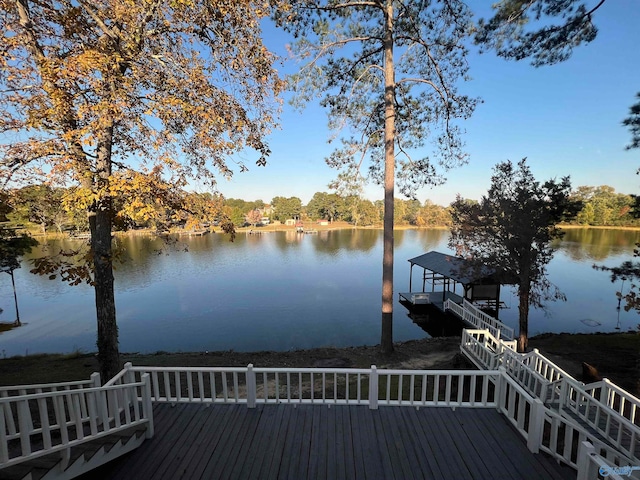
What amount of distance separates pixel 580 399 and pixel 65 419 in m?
6.59

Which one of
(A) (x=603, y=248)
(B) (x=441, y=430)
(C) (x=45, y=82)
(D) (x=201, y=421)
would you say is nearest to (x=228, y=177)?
(C) (x=45, y=82)

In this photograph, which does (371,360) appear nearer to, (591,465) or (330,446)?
(330,446)

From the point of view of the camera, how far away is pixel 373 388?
13.7 ft

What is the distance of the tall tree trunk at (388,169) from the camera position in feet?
27.0

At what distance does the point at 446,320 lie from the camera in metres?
16.0

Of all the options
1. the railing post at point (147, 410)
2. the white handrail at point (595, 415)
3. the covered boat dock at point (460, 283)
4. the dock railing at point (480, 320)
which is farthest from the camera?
the covered boat dock at point (460, 283)

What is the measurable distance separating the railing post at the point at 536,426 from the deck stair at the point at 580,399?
30 cm

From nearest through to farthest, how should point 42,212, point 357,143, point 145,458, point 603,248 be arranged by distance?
point 145,458 < point 42,212 < point 357,143 < point 603,248

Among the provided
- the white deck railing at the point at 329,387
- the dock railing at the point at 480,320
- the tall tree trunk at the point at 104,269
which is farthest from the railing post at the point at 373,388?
the dock railing at the point at 480,320

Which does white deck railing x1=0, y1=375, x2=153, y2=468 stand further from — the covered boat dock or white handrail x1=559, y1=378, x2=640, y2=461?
the covered boat dock

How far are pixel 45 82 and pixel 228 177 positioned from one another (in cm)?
243

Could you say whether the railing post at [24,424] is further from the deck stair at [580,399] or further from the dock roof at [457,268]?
the dock roof at [457,268]

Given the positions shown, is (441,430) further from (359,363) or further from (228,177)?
(359,363)

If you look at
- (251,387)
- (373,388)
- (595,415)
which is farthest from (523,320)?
(251,387)
